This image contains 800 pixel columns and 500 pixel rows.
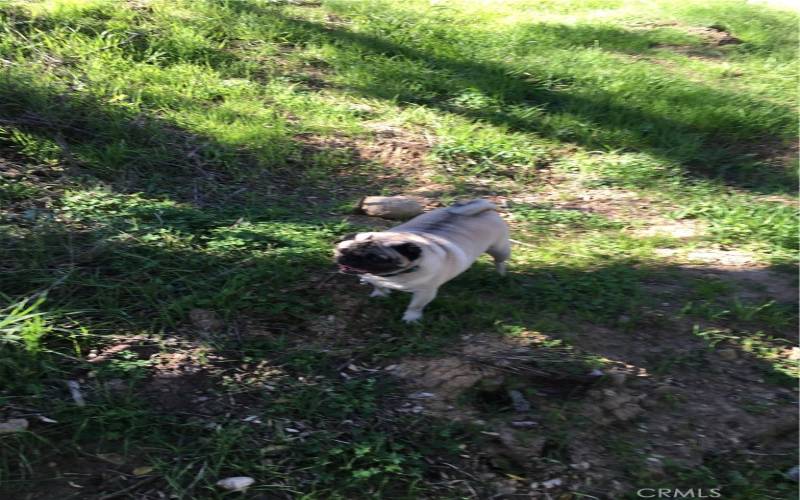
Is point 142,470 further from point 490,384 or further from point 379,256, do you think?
point 490,384

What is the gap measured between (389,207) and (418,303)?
1.30 m

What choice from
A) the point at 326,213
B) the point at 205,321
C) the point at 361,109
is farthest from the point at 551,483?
the point at 361,109

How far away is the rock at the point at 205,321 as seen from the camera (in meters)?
3.52

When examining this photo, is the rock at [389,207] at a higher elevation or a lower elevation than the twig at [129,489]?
higher

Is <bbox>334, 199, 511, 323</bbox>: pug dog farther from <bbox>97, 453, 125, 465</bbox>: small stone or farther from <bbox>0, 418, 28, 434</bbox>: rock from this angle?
<bbox>0, 418, 28, 434</bbox>: rock

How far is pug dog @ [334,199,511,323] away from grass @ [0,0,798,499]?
208 millimetres

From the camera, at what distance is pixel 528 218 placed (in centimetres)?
518

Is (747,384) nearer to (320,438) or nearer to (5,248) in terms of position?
(320,438)

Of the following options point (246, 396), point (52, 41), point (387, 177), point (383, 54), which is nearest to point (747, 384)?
point (246, 396)

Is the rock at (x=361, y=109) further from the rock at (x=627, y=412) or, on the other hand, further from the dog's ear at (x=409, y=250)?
the rock at (x=627, y=412)

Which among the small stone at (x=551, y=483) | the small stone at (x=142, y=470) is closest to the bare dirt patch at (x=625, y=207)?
the small stone at (x=551, y=483)

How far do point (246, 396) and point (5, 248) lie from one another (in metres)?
1.67

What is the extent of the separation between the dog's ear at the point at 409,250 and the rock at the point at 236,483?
1251 mm

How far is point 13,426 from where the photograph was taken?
9.02ft
